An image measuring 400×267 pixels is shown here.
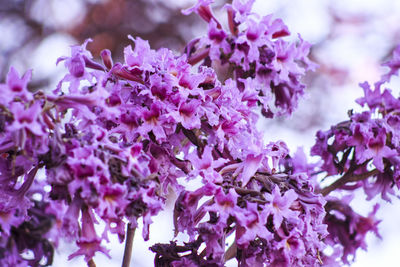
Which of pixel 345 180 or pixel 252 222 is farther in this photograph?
pixel 345 180

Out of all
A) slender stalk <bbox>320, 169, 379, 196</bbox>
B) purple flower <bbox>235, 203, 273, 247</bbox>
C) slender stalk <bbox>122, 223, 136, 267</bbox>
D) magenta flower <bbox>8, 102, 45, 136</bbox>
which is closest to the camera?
magenta flower <bbox>8, 102, 45, 136</bbox>

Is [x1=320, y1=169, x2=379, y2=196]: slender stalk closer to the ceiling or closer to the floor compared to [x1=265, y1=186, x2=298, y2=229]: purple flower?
closer to the ceiling

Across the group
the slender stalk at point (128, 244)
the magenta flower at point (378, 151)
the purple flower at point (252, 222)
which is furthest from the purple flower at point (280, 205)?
the magenta flower at point (378, 151)

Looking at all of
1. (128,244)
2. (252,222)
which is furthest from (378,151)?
(128,244)

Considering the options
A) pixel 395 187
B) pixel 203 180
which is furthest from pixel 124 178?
pixel 395 187

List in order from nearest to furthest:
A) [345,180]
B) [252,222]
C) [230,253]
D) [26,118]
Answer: [26,118] < [252,222] < [230,253] < [345,180]

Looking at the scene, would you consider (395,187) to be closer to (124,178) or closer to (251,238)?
(251,238)

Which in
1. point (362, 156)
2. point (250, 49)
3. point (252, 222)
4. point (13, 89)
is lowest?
point (252, 222)

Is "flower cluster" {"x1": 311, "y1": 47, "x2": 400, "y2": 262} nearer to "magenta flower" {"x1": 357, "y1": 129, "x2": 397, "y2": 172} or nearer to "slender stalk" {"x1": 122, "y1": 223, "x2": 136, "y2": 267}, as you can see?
"magenta flower" {"x1": 357, "y1": 129, "x2": 397, "y2": 172}

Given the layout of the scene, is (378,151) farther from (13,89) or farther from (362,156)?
(13,89)

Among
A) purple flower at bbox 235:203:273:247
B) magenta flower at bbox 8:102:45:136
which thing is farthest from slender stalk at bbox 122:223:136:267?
magenta flower at bbox 8:102:45:136

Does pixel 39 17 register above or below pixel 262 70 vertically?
above
